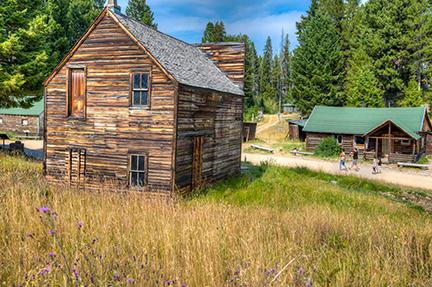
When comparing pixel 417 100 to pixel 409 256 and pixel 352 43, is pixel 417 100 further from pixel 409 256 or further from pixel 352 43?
pixel 409 256

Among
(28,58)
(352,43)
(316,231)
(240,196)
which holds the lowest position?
(240,196)

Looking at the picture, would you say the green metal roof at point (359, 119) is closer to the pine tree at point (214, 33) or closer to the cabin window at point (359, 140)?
the cabin window at point (359, 140)

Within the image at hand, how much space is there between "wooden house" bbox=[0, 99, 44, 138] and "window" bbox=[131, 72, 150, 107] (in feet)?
113

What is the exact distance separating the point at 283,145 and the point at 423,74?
29.8m

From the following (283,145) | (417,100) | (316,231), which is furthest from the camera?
(417,100)

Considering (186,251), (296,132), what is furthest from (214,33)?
(186,251)

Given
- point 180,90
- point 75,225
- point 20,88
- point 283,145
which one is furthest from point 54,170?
point 283,145

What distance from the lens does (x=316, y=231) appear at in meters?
5.82

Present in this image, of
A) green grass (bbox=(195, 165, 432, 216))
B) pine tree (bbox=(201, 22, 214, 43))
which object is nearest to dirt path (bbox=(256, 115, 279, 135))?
pine tree (bbox=(201, 22, 214, 43))

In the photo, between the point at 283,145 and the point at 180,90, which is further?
the point at 283,145

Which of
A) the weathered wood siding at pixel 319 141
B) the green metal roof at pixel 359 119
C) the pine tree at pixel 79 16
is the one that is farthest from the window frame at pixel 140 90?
the pine tree at pixel 79 16

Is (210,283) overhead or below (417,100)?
below

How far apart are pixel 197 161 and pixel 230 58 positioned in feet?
29.8

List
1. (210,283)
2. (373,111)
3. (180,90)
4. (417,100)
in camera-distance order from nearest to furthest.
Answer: (210,283) → (180,90) → (373,111) → (417,100)
